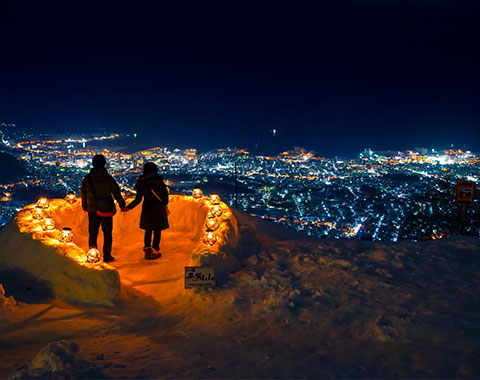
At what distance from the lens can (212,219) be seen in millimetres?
7777

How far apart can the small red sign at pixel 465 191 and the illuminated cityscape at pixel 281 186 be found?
6.40 metres

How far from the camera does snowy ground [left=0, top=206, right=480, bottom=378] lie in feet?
11.2

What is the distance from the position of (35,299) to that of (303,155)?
5893 cm

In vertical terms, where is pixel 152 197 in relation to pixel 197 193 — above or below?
above

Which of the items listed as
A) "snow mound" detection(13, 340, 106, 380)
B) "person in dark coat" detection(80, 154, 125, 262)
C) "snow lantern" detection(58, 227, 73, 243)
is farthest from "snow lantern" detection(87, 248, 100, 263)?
"snow mound" detection(13, 340, 106, 380)

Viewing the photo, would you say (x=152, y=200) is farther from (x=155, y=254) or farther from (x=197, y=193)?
(x=197, y=193)

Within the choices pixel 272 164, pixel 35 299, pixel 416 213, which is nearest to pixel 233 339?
pixel 35 299

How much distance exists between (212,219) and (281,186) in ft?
95.7

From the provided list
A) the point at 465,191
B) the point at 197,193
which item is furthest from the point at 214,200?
the point at 465,191

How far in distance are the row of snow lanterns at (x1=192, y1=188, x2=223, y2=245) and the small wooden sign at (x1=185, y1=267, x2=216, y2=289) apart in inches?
45.3

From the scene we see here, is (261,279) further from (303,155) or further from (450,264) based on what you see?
(303,155)

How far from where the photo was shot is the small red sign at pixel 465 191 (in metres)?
8.52

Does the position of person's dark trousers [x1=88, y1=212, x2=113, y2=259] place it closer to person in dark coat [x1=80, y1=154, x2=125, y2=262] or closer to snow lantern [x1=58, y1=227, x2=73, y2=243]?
person in dark coat [x1=80, y1=154, x2=125, y2=262]

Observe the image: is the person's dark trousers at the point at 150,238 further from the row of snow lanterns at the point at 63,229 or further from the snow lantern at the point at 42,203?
the snow lantern at the point at 42,203
